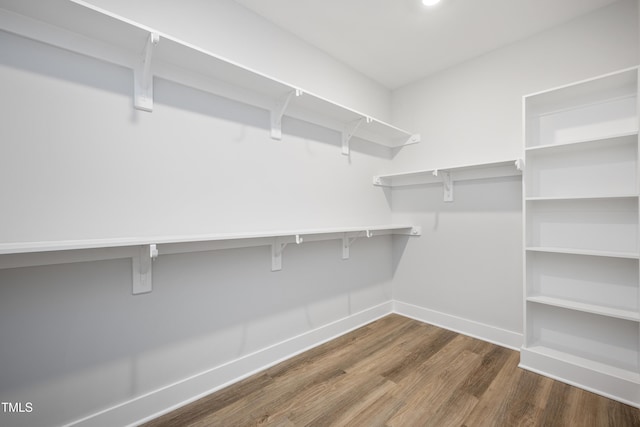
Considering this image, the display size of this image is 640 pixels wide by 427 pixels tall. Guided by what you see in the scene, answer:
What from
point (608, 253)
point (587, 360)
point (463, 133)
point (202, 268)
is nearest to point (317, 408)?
point (202, 268)

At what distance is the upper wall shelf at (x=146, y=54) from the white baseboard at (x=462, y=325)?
204 centimetres

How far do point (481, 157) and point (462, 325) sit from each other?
1.50 meters

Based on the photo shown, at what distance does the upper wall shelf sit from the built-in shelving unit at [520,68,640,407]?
151 centimetres

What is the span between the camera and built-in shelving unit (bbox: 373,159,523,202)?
2.12 m

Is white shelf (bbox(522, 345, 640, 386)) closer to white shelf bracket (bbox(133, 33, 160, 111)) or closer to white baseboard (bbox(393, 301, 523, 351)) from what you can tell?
white baseboard (bbox(393, 301, 523, 351))

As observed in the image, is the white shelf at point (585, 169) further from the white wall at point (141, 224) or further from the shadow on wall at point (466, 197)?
the white wall at point (141, 224)

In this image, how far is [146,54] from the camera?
1317 millimetres

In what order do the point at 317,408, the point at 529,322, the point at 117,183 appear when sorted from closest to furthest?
the point at 117,183, the point at 317,408, the point at 529,322

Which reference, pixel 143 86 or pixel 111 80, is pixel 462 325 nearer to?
pixel 143 86

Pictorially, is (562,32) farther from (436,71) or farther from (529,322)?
(529,322)

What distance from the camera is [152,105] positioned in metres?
1.44

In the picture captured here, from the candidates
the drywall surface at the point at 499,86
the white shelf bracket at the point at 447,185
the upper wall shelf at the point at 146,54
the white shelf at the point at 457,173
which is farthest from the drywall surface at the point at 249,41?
the white shelf bracket at the point at 447,185

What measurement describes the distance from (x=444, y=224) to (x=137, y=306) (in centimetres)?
244

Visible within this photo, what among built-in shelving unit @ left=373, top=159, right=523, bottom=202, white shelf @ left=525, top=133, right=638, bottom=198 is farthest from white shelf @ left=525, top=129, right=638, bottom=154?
built-in shelving unit @ left=373, top=159, right=523, bottom=202
